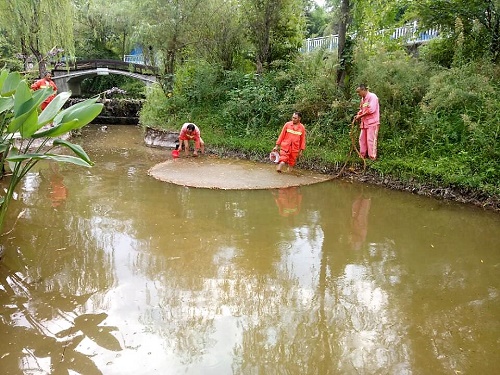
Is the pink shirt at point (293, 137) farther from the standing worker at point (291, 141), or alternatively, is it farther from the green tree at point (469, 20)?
the green tree at point (469, 20)

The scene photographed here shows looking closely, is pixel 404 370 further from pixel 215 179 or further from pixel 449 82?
pixel 449 82

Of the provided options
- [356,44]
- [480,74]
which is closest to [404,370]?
[480,74]

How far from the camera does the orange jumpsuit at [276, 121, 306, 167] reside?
294 inches

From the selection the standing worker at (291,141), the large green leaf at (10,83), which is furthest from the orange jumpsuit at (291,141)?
the large green leaf at (10,83)

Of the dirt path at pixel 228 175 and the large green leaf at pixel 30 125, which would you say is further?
the dirt path at pixel 228 175

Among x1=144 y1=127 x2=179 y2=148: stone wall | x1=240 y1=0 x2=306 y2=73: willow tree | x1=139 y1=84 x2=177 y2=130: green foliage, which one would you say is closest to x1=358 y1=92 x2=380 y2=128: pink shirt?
x1=240 y1=0 x2=306 y2=73: willow tree

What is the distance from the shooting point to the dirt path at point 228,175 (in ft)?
22.4

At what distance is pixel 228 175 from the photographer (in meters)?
7.43

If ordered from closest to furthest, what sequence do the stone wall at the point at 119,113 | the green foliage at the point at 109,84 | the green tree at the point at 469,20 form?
the green tree at the point at 469,20 < the stone wall at the point at 119,113 < the green foliage at the point at 109,84

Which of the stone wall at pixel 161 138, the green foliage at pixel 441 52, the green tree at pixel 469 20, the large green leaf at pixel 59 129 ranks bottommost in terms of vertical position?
the stone wall at pixel 161 138

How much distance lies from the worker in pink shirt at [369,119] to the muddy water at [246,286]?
58.2 inches

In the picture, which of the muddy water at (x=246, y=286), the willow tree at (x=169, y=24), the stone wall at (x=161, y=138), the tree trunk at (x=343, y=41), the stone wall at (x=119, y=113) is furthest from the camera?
the stone wall at (x=119, y=113)

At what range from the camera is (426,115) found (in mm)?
7152

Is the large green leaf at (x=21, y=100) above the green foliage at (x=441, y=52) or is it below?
below
